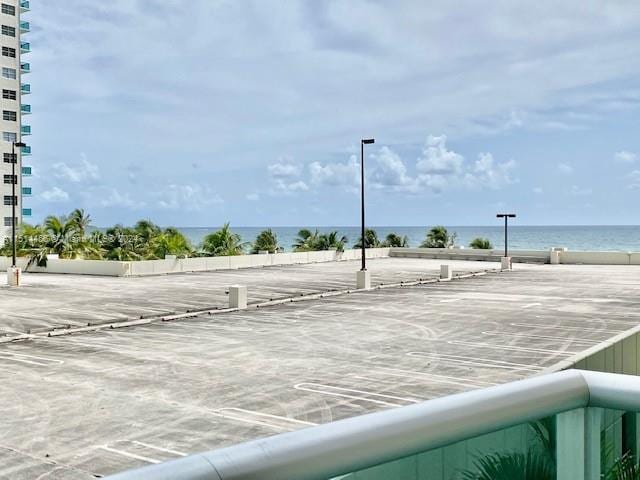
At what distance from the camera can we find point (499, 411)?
7.05ft

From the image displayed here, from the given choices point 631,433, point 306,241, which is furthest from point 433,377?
point 306,241

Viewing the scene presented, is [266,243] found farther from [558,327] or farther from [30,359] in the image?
[30,359]

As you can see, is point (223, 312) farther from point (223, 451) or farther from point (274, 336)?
point (223, 451)

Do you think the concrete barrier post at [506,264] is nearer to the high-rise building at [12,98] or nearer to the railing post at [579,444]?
the railing post at [579,444]

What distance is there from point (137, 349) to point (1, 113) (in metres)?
85.1

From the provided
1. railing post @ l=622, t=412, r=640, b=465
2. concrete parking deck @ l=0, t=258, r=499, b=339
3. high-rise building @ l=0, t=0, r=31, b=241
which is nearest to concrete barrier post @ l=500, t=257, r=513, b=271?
concrete parking deck @ l=0, t=258, r=499, b=339

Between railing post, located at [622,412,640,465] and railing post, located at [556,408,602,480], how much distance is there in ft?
0.37

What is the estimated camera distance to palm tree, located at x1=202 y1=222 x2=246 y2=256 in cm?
5756

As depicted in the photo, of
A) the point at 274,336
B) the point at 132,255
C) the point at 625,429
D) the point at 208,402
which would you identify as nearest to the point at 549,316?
the point at 274,336

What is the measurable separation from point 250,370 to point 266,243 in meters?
47.8

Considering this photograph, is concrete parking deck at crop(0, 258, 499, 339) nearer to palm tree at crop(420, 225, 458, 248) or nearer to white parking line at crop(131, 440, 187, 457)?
white parking line at crop(131, 440, 187, 457)

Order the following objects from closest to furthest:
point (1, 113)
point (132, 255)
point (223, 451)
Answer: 1. point (223, 451)
2. point (132, 255)
3. point (1, 113)

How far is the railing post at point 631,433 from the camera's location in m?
2.38

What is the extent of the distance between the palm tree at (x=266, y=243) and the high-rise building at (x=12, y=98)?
145ft
